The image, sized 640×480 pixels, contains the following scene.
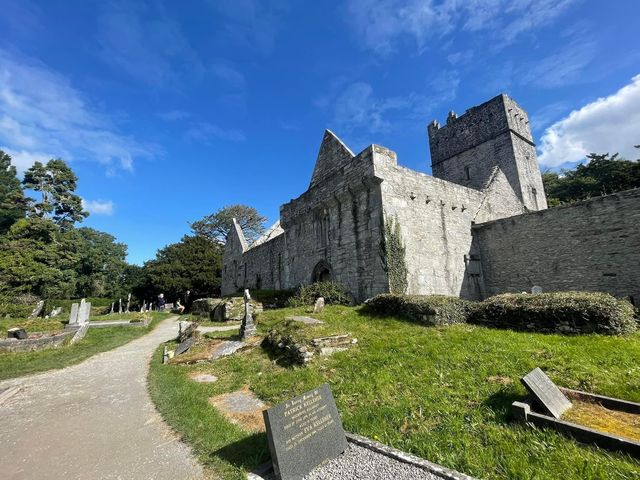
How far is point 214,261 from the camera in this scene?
126ft

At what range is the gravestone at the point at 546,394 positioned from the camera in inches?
151

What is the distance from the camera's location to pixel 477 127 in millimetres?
25688

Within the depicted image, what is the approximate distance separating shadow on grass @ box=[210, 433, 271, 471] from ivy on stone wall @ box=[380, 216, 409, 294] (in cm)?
850

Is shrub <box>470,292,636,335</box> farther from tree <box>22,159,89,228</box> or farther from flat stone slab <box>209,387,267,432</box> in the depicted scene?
tree <box>22,159,89,228</box>

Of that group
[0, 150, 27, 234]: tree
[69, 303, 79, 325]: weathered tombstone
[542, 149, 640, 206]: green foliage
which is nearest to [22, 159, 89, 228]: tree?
[0, 150, 27, 234]: tree

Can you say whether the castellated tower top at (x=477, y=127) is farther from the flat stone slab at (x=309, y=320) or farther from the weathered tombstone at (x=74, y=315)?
the weathered tombstone at (x=74, y=315)

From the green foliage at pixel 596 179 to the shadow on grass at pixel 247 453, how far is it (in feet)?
113

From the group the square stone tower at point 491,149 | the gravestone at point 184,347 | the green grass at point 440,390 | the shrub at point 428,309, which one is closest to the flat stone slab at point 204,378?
the green grass at point 440,390

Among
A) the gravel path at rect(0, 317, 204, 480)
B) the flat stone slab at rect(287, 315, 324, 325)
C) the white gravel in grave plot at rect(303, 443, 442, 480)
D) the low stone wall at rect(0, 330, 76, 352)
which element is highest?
the flat stone slab at rect(287, 315, 324, 325)

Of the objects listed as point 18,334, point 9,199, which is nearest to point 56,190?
point 9,199

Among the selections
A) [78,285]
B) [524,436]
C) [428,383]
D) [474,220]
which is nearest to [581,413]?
[524,436]

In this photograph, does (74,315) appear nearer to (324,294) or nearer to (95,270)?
(324,294)

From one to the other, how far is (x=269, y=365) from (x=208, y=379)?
1516mm

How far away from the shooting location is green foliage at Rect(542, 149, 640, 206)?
2850cm
